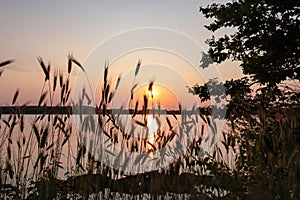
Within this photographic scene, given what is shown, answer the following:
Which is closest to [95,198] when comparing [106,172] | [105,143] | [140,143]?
[106,172]

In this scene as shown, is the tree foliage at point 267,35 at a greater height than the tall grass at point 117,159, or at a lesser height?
greater

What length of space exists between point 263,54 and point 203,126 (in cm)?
628

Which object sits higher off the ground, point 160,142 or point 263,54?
point 263,54

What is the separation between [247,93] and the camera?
1045cm

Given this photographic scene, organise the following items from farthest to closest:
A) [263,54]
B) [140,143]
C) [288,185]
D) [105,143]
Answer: [263,54] < [140,143] < [105,143] < [288,185]

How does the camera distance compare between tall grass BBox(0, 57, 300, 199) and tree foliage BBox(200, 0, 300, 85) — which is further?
tree foliage BBox(200, 0, 300, 85)

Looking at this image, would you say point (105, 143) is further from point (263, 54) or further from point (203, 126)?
point (263, 54)

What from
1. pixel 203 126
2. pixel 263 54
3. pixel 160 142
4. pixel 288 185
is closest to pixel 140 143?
pixel 160 142

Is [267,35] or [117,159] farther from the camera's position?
[267,35]

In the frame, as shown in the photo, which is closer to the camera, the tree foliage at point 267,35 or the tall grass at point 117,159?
the tall grass at point 117,159

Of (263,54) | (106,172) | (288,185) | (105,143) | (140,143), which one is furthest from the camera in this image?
(263,54)

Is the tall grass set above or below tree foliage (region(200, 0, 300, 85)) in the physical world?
below

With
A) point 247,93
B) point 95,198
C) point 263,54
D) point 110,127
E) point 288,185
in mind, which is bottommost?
point 95,198

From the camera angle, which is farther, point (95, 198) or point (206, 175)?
point (206, 175)
